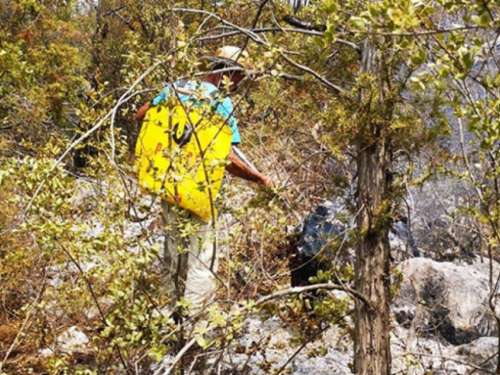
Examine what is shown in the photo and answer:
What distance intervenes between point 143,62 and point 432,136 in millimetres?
1378

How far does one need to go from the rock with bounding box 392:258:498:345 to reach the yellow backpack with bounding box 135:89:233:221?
3.61m

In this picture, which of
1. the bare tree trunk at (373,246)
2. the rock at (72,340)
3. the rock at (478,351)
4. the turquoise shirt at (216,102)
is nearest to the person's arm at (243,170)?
the turquoise shirt at (216,102)

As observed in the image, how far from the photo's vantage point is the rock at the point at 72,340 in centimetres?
462

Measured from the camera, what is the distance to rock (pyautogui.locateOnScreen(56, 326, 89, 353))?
4.62m

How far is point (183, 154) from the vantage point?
267 centimetres

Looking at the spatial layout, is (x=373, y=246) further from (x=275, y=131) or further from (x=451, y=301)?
(x=451, y=301)

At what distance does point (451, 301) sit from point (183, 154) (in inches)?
197

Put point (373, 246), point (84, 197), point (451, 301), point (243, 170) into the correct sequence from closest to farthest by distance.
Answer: point (373, 246), point (243, 170), point (84, 197), point (451, 301)

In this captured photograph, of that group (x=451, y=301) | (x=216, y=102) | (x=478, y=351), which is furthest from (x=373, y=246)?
(x=451, y=301)

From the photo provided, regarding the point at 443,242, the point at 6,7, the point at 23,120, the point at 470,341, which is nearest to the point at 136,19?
the point at 6,7

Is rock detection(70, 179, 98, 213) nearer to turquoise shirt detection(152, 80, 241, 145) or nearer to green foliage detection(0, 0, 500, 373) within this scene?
green foliage detection(0, 0, 500, 373)

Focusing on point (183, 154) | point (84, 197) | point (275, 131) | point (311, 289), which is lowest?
point (311, 289)

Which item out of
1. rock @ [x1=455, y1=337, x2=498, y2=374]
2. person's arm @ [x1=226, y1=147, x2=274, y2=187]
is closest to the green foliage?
person's arm @ [x1=226, y1=147, x2=274, y2=187]

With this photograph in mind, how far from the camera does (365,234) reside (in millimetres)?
3078
